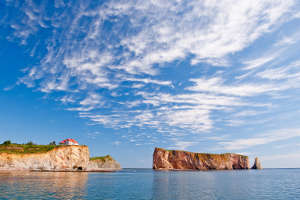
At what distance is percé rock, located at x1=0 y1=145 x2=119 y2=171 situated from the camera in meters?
108

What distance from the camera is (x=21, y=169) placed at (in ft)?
357

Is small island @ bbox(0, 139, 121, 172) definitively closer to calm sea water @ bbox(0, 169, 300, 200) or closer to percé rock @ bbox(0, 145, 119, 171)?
percé rock @ bbox(0, 145, 119, 171)

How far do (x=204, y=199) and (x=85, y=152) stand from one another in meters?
105

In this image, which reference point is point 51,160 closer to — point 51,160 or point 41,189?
point 51,160

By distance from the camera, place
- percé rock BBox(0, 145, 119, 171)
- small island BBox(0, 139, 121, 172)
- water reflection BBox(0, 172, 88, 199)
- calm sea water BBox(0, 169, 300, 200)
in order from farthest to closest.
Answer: small island BBox(0, 139, 121, 172) → percé rock BBox(0, 145, 119, 171) → calm sea water BBox(0, 169, 300, 200) → water reflection BBox(0, 172, 88, 199)

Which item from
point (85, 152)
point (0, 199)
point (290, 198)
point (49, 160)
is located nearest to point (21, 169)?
point (49, 160)

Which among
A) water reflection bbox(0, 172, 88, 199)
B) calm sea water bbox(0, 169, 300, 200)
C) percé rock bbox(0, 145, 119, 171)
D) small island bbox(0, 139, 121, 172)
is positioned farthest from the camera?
small island bbox(0, 139, 121, 172)

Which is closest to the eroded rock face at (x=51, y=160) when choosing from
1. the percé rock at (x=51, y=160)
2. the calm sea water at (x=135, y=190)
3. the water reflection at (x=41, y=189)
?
the percé rock at (x=51, y=160)

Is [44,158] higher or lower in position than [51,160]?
higher

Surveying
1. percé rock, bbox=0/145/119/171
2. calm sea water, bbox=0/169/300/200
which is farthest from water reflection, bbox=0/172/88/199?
percé rock, bbox=0/145/119/171

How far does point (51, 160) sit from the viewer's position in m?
115

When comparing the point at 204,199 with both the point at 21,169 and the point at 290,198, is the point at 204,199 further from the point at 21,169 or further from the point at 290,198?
the point at 21,169

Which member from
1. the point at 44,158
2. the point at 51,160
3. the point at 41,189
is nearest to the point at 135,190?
the point at 41,189

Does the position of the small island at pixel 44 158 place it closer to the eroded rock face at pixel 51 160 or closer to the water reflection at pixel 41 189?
the eroded rock face at pixel 51 160
